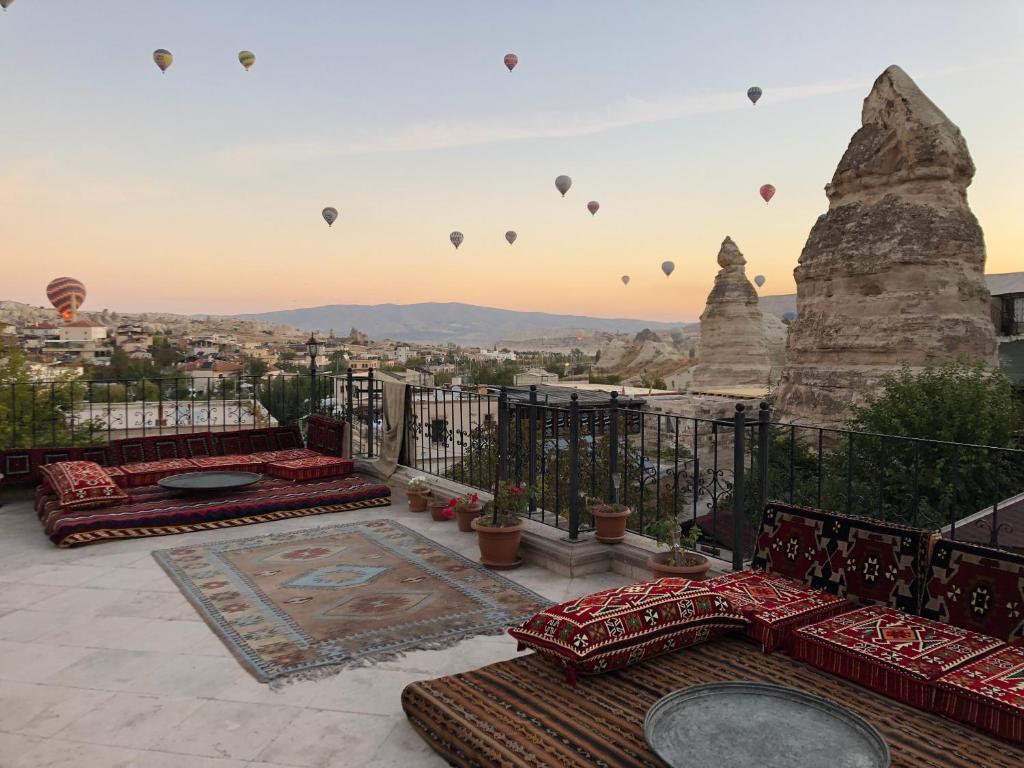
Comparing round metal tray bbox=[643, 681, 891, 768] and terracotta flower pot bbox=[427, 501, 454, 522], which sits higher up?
round metal tray bbox=[643, 681, 891, 768]

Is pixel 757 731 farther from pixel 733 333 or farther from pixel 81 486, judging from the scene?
pixel 733 333

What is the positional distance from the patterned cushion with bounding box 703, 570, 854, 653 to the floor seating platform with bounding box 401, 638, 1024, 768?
4.7 inches

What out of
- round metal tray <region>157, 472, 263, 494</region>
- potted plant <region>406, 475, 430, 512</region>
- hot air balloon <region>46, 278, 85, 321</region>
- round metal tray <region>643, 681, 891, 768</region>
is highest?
hot air balloon <region>46, 278, 85, 321</region>

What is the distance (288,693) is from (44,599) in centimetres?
265

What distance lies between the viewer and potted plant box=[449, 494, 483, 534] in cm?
686

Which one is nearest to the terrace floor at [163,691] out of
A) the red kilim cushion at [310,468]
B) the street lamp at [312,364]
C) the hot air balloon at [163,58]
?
the red kilim cushion at [310,468]

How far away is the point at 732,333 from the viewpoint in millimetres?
43406

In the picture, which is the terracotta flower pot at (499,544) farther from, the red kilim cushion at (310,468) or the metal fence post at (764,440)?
the red kilim cushion at (310,468)

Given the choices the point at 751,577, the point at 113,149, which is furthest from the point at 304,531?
the point at 113,149

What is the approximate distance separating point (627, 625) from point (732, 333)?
42410 millimetres

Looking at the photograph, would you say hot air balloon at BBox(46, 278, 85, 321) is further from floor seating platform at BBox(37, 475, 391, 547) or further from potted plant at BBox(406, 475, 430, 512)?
potted plant at BBox(406, 475, 430, 512)

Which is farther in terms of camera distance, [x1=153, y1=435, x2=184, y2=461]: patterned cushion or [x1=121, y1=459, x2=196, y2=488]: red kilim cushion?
[x1=153, y1=435, x2=184, y2=461]: patterned cushion

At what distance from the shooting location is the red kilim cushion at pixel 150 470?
8328 millimetres

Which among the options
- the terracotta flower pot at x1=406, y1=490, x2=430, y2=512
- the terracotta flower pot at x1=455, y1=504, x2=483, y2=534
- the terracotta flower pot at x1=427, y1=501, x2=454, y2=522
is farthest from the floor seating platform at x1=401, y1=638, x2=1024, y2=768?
the terracotta flower pot at x1=406, y1=490, x2=430, y2=512
